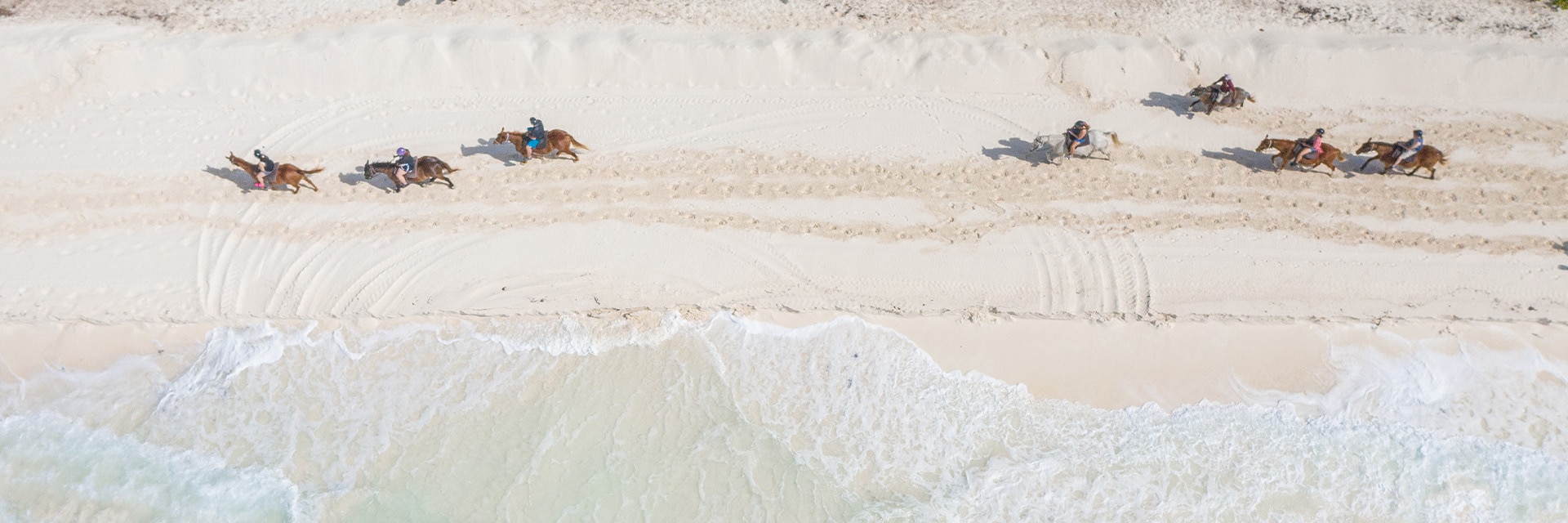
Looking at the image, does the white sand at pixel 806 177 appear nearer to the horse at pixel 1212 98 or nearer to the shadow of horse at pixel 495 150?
the shadow of horse at pixel 495 150

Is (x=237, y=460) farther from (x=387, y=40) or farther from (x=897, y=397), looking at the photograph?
(x=897, y=397)

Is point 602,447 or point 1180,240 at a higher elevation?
point 1180,240

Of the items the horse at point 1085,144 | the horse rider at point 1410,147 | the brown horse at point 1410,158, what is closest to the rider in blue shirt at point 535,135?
the horse at point 1085,144

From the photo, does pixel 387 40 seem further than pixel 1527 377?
Yes

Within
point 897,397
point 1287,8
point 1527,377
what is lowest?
point 1527,377

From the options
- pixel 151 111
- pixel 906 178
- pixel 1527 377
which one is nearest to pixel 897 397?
pixel 906 178

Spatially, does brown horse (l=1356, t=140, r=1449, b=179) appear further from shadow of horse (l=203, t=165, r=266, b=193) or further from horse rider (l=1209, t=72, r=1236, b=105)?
shadow of horse (l=203, t=165, r=266, b=193)

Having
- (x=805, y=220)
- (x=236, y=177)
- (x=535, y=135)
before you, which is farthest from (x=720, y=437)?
(x=236, y=177)
